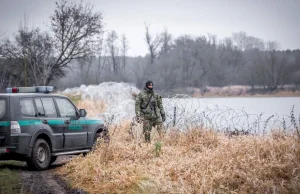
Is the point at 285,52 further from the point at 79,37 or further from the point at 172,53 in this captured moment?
the point at 172,53

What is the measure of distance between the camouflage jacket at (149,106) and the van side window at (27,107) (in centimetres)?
388

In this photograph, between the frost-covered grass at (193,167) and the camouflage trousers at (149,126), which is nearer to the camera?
the frost-covered grass at (193,167)

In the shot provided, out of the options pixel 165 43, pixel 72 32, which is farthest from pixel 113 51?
pixel 72 32

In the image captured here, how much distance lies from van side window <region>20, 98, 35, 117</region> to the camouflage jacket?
3.88 m

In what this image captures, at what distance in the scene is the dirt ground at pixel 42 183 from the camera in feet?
27.6

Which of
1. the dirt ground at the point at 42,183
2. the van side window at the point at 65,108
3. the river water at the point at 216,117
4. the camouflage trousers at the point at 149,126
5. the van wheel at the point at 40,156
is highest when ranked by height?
the van side window at the point at 65,108

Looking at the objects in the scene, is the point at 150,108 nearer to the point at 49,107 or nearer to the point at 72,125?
the point at 72,125

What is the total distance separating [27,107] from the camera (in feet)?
34.6

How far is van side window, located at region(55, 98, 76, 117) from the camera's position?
11797mm

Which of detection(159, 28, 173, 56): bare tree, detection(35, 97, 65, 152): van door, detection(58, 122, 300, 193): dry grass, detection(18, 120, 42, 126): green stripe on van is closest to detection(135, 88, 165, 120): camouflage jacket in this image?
detection(58, 122, 300, 193): dry grass

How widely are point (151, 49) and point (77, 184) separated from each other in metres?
63.5

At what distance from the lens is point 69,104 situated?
1223 cm

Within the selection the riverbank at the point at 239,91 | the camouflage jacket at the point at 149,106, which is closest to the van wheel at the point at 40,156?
the camouflage jacket at the point at 149,106

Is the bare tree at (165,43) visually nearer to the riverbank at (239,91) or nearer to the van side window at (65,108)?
the riverbank at (239,91)
